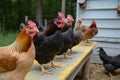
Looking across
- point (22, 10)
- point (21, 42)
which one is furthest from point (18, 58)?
point (22, 10)

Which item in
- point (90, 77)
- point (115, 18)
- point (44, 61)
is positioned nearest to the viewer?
point (44, 61)

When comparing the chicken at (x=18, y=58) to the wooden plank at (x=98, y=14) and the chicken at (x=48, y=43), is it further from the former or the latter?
the wooden plank at (x=98, y=14)

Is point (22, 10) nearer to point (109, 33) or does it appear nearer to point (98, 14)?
point (98, 14)

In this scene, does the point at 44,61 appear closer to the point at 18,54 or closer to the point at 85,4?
the point at 18,54

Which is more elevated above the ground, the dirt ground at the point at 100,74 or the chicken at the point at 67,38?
Result: the chicken at the point at 67,38

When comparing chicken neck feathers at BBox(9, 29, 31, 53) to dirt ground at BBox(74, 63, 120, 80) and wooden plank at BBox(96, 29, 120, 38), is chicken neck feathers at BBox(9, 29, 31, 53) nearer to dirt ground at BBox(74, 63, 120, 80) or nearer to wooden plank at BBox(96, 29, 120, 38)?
dirt ground at BBox(74, 63, 120, 80)

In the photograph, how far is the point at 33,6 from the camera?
10.8 metres

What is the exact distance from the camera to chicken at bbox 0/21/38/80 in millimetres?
1590

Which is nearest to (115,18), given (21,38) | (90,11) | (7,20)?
(90,11)

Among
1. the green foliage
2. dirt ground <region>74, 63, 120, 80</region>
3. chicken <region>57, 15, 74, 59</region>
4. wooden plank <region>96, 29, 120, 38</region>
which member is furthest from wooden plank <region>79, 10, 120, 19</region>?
the green foliage

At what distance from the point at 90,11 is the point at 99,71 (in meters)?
1.29

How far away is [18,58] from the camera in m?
1.61

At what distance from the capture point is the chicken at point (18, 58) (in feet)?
5.22

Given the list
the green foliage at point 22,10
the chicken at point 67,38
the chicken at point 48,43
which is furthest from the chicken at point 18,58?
the green foliage at point 22,10
